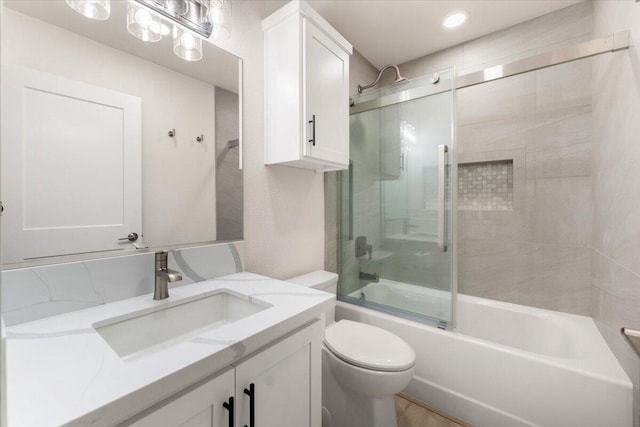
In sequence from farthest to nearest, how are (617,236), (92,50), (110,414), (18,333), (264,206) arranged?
(264,206), (617,236), (92,50), (18,333), (110,414)

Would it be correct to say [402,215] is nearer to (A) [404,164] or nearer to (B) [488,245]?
(A) [404,164]

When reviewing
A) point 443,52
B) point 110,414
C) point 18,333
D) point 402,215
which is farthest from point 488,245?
point 18,333

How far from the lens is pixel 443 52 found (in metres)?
2.23

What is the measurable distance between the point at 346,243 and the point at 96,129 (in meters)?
1.62

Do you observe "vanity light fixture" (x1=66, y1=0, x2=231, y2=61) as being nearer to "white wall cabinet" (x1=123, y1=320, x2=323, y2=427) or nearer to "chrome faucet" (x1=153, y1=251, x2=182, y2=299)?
"chrome faucet" (x1=153, y1=251, x2=182, y2=299)

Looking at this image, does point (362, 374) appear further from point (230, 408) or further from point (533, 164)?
point (533, 164)

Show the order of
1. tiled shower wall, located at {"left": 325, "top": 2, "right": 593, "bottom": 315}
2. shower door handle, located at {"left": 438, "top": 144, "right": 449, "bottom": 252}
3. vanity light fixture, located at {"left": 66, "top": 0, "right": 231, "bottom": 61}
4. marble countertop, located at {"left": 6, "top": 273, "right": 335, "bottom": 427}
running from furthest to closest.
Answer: tiled shower wall, located at {"left": 325, "top": 2, "right": 593, "bottom": 315}, shower door handle, located at {"left": 438, "top": 144, "right": 449, "bottom": 252}, vanity light fixture, located at {"left": 66, "top": 0, "right": 231, "bottom": 61}, marble countertop, located at {"left": 6, "top": 273, "right": 335, "bottom": 427}

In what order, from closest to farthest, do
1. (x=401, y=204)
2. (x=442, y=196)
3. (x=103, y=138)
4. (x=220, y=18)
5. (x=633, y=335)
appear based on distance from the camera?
(x=633, y=335), (x=103, y=138), (x=220, y=18), (x=442, y=196), (x=401, y=204)

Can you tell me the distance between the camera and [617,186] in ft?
4.08

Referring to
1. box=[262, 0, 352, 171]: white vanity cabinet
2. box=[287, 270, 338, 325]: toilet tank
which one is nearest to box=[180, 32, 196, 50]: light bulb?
box=[262, 0, 352, 171]: white vanity cabinet

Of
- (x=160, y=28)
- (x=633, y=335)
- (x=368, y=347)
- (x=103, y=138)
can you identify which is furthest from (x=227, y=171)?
(x=633, y=335)

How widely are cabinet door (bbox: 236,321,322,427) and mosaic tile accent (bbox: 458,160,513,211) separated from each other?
1746 mm

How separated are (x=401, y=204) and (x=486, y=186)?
0.73 metres

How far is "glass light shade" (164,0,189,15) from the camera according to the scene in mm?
1093
